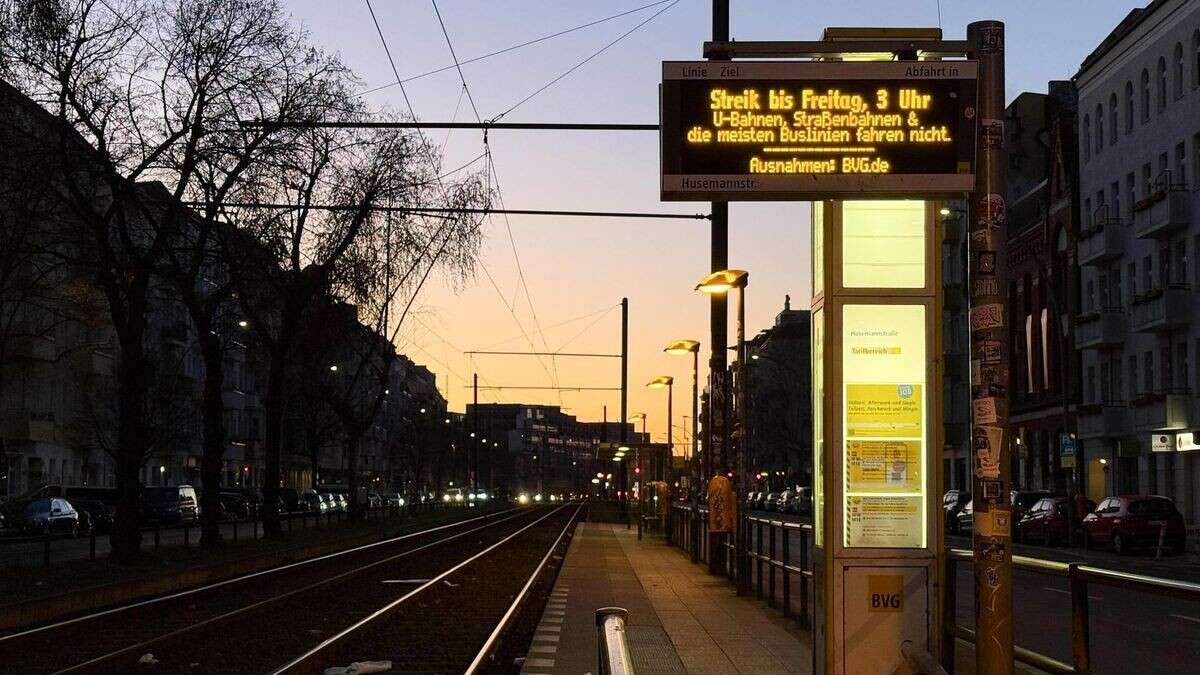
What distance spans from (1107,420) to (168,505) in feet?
118

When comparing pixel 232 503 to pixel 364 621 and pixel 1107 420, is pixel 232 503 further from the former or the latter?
pixel 364 621

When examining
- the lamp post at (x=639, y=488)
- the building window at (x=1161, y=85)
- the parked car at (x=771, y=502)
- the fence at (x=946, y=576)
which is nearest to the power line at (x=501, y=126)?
the fence at (x=946, y=576)

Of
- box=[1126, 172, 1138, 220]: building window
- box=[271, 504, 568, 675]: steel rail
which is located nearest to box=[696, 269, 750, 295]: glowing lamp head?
box=[271, 504, 568, 675]: steel rail

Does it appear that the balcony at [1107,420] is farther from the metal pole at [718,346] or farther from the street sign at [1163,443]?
the metal pole at [718,346]

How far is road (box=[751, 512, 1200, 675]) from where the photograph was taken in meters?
7.91

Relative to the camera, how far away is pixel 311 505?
297 feet

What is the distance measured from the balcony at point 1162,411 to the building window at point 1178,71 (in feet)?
32.8

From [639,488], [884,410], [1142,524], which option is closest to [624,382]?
[639,488]

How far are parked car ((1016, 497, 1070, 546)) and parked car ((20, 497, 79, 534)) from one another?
3044 cm

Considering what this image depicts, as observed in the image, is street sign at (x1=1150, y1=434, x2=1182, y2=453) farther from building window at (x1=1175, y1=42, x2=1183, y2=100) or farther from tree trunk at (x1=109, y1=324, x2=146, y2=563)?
tree trunk at (x1=109, y1=324, x2=146, y2=563)

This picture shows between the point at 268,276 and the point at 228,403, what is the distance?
254 ft

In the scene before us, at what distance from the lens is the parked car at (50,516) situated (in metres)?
53.5

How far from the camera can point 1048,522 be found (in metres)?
50.4

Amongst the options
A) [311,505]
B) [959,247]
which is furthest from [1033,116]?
[311,505]
